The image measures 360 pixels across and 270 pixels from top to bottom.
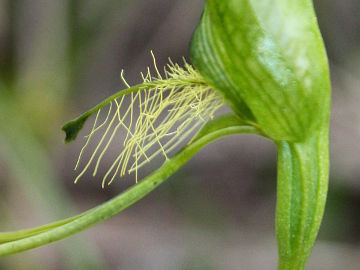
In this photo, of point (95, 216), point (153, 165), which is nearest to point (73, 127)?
point (95, 216)

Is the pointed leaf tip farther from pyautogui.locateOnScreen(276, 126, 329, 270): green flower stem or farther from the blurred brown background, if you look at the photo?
the blurred brown background

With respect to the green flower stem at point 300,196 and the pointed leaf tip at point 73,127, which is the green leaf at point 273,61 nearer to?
the green flower stem at point 300,196

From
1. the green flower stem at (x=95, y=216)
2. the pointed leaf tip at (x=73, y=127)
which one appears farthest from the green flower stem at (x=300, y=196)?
the pointed leaf tip at (x=73, y=127)

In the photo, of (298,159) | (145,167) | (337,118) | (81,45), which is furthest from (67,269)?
(298,159)

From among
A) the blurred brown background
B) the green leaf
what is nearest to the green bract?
the green leaf

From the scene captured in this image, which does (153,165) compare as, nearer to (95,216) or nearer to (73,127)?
(73,127)

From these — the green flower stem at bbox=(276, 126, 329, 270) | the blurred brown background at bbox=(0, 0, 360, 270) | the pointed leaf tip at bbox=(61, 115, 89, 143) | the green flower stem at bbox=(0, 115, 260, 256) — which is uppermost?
→ the pointed leaf tip at bbox=(61, 115, 89, 143)
